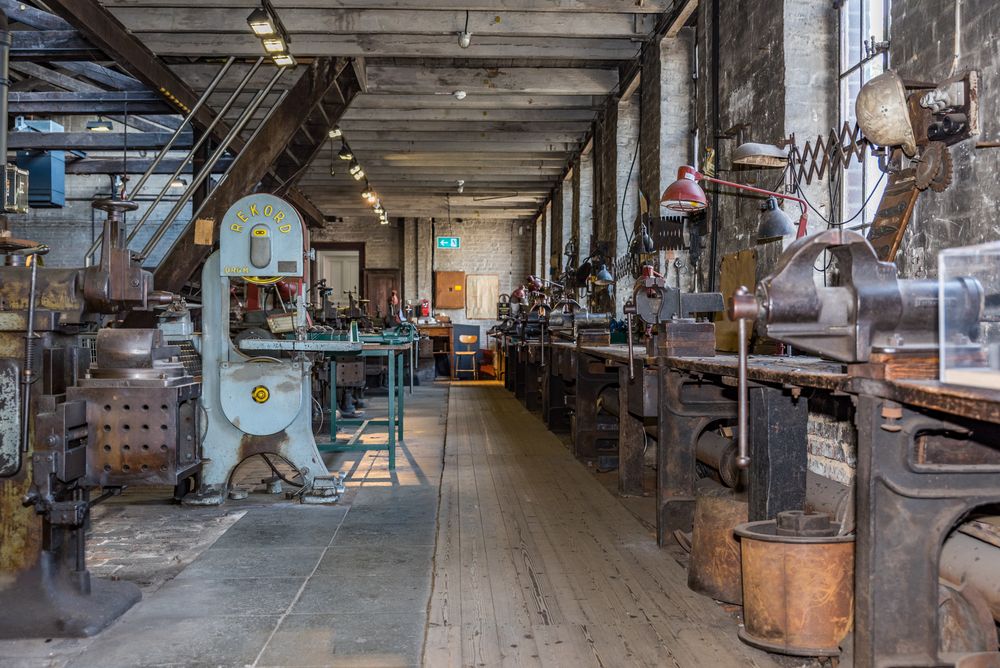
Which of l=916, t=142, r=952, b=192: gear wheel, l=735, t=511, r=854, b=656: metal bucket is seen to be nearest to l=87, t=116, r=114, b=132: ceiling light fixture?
l=916, t=142, r=952, b=192: gear wheel

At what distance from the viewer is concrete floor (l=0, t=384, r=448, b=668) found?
2.37 m

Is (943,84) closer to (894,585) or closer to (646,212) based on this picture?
(894,585)

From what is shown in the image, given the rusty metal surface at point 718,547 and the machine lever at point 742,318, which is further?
the rusty metal surface at point 718,547

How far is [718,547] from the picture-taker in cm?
279

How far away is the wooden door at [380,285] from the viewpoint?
59.6 ft

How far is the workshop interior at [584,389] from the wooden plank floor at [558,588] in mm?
20

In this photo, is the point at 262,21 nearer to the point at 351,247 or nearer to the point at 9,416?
the point at 9,416

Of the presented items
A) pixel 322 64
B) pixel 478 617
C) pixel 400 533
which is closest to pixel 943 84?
pixel 478 617

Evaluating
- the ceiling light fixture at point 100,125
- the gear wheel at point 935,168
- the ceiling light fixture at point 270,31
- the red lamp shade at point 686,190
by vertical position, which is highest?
the ceiling light fixture at point 100,125

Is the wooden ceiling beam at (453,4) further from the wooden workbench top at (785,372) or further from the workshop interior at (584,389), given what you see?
the wooden workbench top at (785,372)

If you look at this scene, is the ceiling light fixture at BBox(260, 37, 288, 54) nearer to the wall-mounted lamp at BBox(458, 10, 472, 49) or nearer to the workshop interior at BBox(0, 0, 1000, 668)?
the workshop interior at BBox(0, 0, 1000, 668)

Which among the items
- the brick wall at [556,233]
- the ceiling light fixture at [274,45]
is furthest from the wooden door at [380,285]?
the ceiling light fixture at [274,45]

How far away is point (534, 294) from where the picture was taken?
9.98 meters

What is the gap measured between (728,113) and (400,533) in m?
3.81
